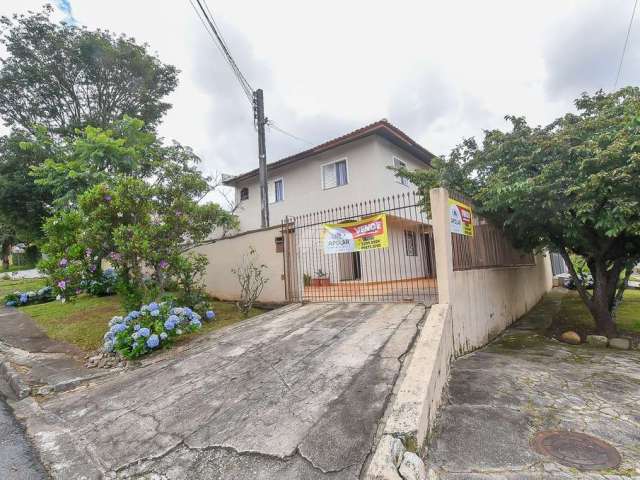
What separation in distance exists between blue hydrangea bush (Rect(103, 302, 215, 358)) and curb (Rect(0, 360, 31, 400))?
43.2 inches

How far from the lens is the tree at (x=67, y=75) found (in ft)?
40.5

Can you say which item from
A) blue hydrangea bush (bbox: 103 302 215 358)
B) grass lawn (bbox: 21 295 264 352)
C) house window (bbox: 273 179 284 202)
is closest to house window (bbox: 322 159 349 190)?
house window (bbox: 273 179 284 202)

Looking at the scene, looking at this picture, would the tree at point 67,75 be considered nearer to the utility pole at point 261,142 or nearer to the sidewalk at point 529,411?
the utility pole at point 261,142

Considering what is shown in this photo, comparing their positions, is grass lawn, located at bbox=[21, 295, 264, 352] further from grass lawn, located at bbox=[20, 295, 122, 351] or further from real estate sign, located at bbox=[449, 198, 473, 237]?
real estate sign, located at bbox=[449, 198, 473, 237]

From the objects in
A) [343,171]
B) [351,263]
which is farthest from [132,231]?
[343,171]

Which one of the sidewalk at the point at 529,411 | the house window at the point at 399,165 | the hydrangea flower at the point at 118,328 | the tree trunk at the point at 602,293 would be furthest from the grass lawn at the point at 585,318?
the hydrangea flower at the point at 118,328

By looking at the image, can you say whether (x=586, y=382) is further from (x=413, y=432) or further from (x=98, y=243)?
(x=98, y=243)

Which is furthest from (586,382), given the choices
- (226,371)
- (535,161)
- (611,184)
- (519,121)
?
(519,121)

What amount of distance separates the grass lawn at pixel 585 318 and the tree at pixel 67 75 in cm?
1749

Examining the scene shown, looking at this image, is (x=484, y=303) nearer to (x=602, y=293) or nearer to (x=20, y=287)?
(x=602, y=293)

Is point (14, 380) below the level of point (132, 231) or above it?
below

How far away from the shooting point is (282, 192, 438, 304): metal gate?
23.9 feet

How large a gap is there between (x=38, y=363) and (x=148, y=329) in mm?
1826

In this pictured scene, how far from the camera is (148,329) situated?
519 cm
